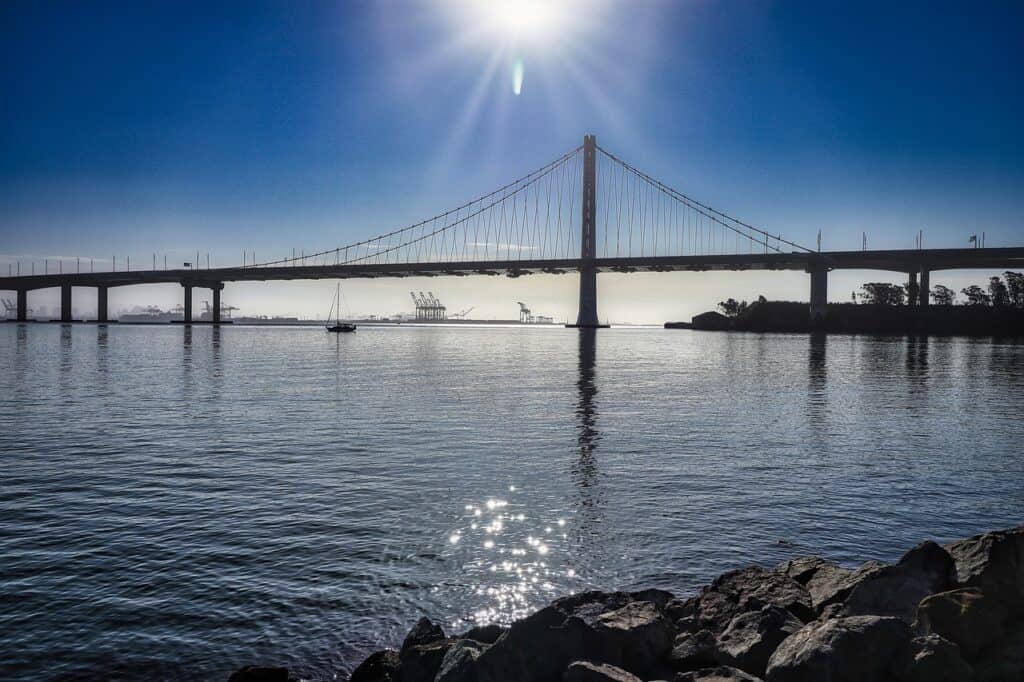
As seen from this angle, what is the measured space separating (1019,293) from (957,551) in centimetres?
19769

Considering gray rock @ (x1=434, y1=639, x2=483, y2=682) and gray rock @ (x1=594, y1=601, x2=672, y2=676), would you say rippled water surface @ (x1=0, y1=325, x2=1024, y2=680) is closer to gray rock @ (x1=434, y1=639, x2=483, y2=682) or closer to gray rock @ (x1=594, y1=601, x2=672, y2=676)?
gray rock @ (x1=434, y1=639, x2=483, y2=682)

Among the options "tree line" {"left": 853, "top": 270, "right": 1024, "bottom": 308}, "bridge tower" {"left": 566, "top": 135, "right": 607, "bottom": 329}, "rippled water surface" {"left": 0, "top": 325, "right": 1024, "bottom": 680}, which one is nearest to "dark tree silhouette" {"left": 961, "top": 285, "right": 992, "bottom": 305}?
"tree line" {"left": 853, "top": 270, "right": 1024, "bottom": 308}

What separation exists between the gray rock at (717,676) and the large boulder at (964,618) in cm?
168

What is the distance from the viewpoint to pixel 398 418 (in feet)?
74.6

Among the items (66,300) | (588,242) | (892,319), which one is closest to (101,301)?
(66,300)

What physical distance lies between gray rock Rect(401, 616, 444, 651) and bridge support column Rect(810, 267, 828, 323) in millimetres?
127132

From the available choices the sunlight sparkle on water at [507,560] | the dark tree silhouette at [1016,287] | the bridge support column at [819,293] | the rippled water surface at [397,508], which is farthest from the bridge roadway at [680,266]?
the sunlight sparkle on water at [507,560]

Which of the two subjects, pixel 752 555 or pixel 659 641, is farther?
pixel 752 555

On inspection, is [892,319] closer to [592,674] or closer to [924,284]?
[924,284]

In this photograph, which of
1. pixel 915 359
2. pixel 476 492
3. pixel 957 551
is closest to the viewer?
pixel 957 551

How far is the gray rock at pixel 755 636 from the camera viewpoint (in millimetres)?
5754

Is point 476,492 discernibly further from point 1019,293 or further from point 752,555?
point 1019,293

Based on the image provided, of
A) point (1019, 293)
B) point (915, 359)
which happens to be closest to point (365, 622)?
point (915, 359)

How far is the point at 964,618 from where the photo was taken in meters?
5.74
